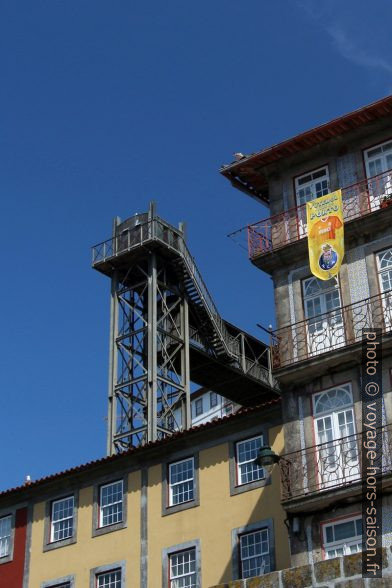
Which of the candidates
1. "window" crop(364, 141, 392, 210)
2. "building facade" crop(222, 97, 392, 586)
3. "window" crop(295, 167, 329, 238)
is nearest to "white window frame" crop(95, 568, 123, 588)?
"building facade" crop(222, 97, 392, 586)

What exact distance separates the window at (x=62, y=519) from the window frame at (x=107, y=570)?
5.96ft

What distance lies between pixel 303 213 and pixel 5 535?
48.2 ft

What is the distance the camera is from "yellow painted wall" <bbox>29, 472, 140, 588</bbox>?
31.5 metres

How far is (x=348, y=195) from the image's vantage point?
29125 millimetres

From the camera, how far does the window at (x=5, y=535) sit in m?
34.8

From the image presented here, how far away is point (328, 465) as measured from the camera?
25594mm

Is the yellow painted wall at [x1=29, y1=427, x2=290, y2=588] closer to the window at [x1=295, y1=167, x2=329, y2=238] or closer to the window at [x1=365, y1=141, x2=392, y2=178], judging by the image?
the window at [x1=295, y1=167, x2=329, y2=238]

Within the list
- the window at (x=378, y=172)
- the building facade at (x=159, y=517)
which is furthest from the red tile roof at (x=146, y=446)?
the window at (x=378, y=172)

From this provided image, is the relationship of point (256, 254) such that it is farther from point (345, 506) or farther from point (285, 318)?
point (345, 506)

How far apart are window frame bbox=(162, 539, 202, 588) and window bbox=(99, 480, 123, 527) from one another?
234 centimetres

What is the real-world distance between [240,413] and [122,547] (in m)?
5.49

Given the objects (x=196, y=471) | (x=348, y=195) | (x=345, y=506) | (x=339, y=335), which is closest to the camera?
(x=345, y=506)

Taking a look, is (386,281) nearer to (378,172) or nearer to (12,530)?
(378,172)

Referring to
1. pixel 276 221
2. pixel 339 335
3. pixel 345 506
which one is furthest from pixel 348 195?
pixel 345 506
